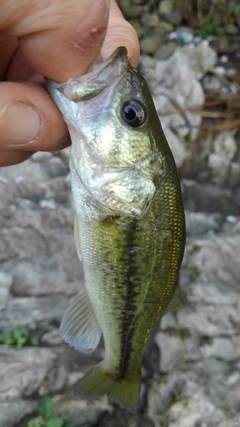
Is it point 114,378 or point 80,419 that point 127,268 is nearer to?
point 114,378

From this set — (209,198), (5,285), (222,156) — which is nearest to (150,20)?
(222,156)

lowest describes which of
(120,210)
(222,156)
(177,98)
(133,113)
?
(222,156)

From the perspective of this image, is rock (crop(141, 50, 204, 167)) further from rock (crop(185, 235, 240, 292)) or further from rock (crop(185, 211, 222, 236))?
rock (crop(185, 235, 240, 292))

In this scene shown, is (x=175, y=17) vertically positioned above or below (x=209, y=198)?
above

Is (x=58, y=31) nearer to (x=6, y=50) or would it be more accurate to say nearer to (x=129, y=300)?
(x=6, y=50)

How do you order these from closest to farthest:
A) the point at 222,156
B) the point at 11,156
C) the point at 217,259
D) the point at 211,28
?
1. the point at 11,156
2. the point at 217,259
3. the point at 222,156
4. the point at 211,28

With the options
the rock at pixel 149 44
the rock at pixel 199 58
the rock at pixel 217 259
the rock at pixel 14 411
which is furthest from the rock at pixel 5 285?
the rock at pixel 149 44

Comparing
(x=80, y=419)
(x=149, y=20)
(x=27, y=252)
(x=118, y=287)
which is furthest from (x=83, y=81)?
(x=149, y=20)
